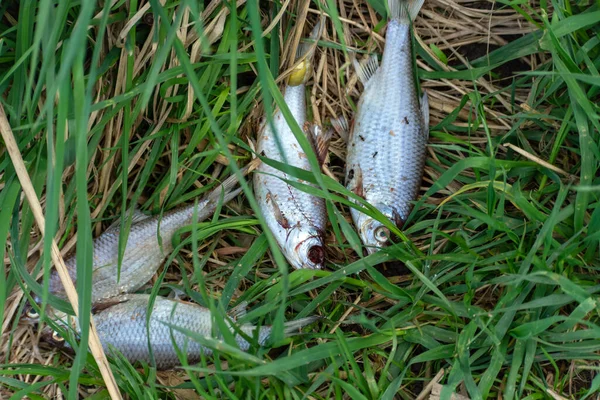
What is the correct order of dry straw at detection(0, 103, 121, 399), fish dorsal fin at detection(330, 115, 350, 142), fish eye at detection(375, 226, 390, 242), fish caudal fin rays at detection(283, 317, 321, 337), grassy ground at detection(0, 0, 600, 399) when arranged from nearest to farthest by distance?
dry straw at detection(0, 103, 121, 399)
grassy ground at detection(0, 0, 600, 399)
fish caudal fin rays at detection(283, 317, 321, 337)
fish eye at detection(375, 226, 390, 242)
fish dorsal fin at detection(330, 115, 350, 142)

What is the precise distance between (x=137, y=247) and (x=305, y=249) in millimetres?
849

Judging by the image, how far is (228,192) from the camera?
3004 mm

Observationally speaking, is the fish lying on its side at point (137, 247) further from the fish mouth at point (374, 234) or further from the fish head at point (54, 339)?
the fish mouth at point (374, 234)

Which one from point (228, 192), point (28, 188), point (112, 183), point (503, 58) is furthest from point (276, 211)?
point (503, 58)

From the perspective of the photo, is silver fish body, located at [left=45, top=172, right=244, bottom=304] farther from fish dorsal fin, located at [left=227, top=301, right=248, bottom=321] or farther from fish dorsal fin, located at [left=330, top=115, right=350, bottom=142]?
fish dorsal fin, located at [left=330, top=115, right=350, bottom=142]

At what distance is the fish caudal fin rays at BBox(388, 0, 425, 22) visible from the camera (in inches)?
115

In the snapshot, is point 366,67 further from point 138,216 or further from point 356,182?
point 138,216

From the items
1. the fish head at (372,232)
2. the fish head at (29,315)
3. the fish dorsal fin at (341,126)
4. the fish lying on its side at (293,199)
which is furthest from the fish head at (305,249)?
the fish head at (29,315)

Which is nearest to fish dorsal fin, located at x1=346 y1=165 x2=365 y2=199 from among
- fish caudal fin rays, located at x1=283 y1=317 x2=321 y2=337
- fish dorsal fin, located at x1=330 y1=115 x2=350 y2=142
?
fish dorsal fin, located at x1=330 y1=115 x2=350 y2=142

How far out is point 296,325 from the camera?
2.77 m

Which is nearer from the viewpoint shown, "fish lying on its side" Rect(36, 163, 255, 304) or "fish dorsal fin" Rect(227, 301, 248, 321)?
"fish dorsal fin" Rect(227, 301, 248, 321)

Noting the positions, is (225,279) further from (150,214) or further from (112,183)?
(112,183)

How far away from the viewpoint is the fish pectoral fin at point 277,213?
2926 mm

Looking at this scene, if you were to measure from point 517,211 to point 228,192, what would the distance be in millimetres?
1396
